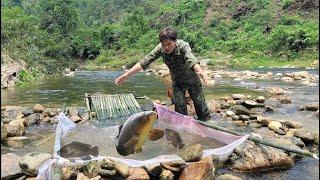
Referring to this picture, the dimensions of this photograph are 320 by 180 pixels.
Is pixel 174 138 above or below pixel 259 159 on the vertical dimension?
above

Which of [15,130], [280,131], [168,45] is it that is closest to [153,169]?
[168,45]

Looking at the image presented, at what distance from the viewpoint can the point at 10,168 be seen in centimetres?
479

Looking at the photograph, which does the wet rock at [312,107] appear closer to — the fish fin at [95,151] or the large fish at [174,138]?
the large fish at [174,138]

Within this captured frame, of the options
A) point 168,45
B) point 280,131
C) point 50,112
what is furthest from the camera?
point 50,112

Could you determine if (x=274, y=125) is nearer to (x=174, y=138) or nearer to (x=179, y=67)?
(x=179, y=67)

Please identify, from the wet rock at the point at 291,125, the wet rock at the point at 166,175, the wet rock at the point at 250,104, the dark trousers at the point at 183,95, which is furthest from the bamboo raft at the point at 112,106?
the wet rock at the point at 166,175

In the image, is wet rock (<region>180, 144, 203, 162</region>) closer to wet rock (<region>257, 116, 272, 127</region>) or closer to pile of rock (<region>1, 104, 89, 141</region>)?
wet rock (<region>257, 116, 272, 127</region>)

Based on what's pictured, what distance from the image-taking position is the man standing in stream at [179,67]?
6.19m

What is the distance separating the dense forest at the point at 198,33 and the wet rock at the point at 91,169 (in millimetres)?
23696

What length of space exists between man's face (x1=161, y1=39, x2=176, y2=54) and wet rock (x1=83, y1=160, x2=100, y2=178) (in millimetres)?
2329

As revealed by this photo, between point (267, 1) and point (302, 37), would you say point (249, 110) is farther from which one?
point (267, 1)

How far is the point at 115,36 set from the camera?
61906mm

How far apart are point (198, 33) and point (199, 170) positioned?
4818 centimetres

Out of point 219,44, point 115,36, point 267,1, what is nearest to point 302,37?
point 219,44
